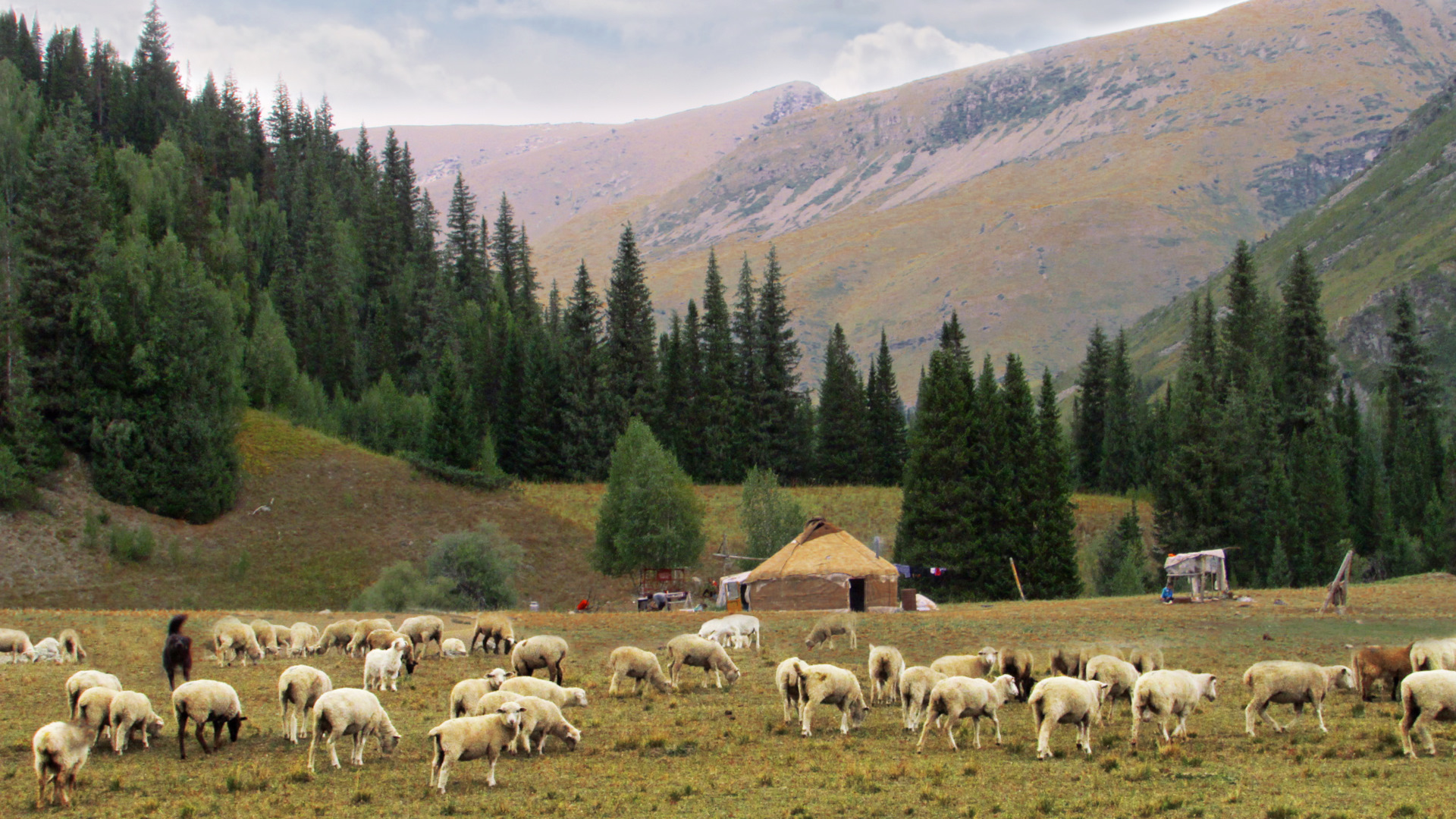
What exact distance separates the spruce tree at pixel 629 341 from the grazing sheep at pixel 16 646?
6763 cm

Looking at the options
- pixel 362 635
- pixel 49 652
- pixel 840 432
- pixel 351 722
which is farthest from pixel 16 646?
pixel 840 432

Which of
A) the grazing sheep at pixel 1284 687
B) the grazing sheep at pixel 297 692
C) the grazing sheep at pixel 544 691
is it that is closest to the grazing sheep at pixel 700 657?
the grazing sheep at pixel 544 691

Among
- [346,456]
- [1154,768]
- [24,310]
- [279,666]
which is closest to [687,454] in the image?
[346,456]

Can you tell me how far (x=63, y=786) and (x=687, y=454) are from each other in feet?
277

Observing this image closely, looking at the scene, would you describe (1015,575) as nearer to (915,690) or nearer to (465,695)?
(915,690)

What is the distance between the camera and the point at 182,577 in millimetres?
61969

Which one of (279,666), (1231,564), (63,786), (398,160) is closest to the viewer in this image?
(63,786)

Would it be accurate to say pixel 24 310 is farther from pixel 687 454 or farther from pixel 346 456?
pixel 687 454

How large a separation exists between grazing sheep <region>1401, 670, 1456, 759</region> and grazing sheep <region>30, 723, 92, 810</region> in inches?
779

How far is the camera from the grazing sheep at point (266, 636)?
1183 inches

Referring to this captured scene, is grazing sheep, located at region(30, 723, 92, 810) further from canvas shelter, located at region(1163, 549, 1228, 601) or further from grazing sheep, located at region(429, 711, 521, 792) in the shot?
canvas shelter, located at region(1163, 549, 1228, 601)

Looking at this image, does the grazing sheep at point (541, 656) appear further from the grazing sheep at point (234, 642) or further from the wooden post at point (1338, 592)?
the wooden post at point (1338, 592)

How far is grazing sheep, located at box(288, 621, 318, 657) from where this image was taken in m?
30.7

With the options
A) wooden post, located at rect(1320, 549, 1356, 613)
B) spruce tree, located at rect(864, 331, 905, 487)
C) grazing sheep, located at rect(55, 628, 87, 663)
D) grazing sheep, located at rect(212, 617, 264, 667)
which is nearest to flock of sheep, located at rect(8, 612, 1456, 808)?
grazing sheep, located at rect(212, 617, 264, 667)
